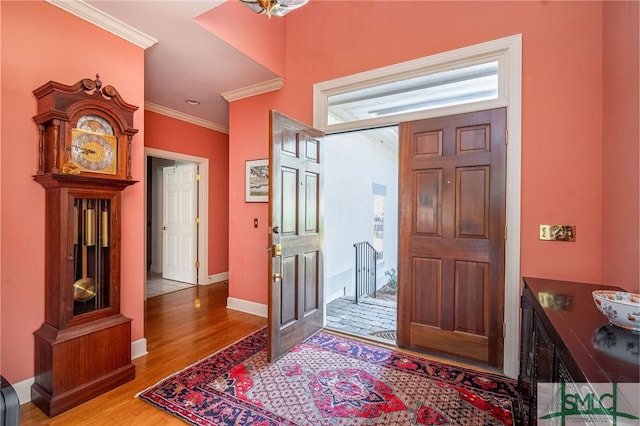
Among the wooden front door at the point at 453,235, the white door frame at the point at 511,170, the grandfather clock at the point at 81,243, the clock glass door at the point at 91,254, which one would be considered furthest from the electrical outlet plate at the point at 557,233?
the clock glass door at the point at 91,254

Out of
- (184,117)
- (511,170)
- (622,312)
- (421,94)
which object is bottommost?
(622,312)

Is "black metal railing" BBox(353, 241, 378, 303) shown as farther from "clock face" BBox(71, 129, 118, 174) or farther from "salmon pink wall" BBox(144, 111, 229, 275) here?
"clock face" BBox(71, 129, 118, 174)

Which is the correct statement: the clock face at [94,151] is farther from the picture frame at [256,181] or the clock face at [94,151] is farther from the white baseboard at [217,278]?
the white baseboard at [217,278]

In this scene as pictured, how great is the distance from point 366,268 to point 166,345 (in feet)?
13.3

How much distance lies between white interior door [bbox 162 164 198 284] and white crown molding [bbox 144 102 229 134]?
725 mm

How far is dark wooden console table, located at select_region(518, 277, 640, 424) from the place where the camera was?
78 centimetres

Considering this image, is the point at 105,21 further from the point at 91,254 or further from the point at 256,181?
the point at 256,181

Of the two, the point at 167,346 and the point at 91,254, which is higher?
the point at 91,254

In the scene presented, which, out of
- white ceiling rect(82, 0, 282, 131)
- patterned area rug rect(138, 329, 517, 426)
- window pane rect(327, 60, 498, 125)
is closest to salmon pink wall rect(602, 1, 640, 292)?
window pane rect(327, 60, 498, 125)

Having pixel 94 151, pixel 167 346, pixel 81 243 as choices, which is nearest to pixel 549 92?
pixel 94 151

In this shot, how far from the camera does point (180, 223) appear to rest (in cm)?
519

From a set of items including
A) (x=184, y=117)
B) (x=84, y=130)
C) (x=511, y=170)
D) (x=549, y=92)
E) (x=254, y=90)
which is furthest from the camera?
(x=184, y=117)

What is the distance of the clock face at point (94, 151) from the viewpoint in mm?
2020

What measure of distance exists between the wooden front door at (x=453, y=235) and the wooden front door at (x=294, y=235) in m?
0.87
